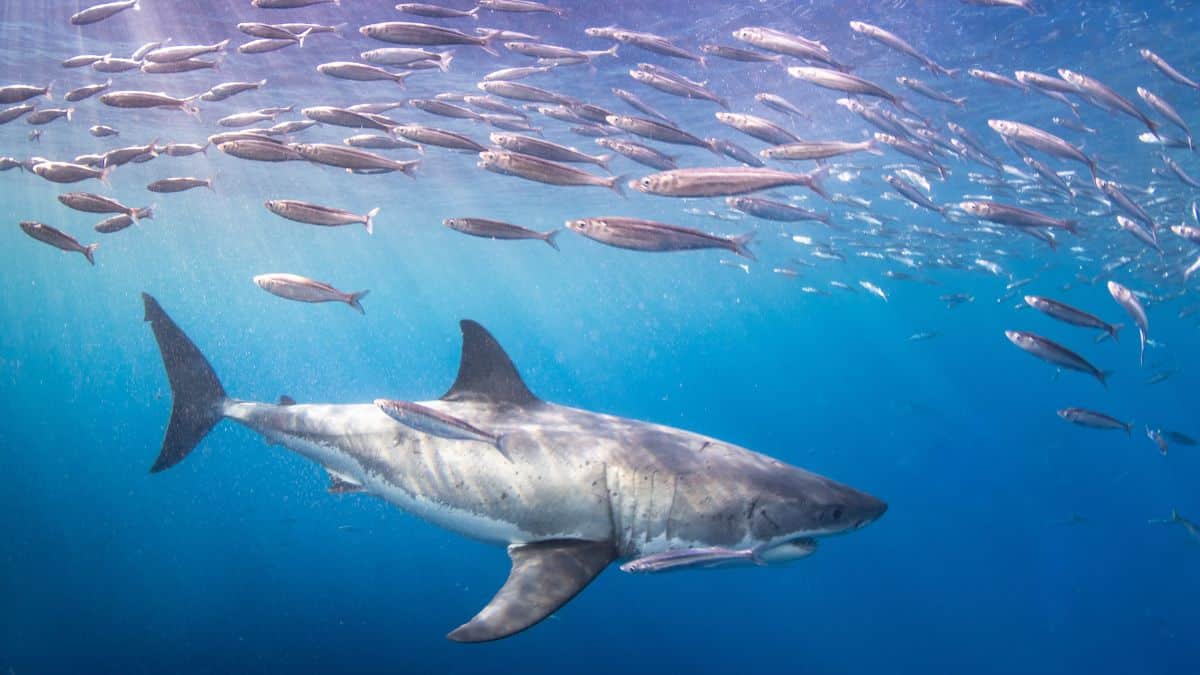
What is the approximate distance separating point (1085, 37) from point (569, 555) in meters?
18.1

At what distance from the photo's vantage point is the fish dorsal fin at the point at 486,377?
4.82 m

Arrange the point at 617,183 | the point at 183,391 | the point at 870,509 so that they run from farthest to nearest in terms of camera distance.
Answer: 1. the point at 183,391
2. the point at 617,183
3. the point at 870,509

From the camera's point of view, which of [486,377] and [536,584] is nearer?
[536,584]

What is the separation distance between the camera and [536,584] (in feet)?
11.4

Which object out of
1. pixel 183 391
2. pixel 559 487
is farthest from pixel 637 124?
pixel 183 391

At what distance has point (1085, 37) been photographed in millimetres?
14938

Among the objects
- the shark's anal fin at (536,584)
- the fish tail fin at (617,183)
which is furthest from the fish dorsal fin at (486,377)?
the fish tail fin at (617,183)

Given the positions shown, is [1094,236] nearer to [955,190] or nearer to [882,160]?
[955,190]

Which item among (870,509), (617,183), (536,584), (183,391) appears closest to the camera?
(536,584)

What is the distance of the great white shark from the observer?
3705mm

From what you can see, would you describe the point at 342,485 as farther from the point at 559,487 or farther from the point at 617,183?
the point at 617,183

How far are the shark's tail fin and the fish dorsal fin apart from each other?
2.43 meters

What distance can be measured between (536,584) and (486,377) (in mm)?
1860

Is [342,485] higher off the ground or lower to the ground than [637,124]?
lower
